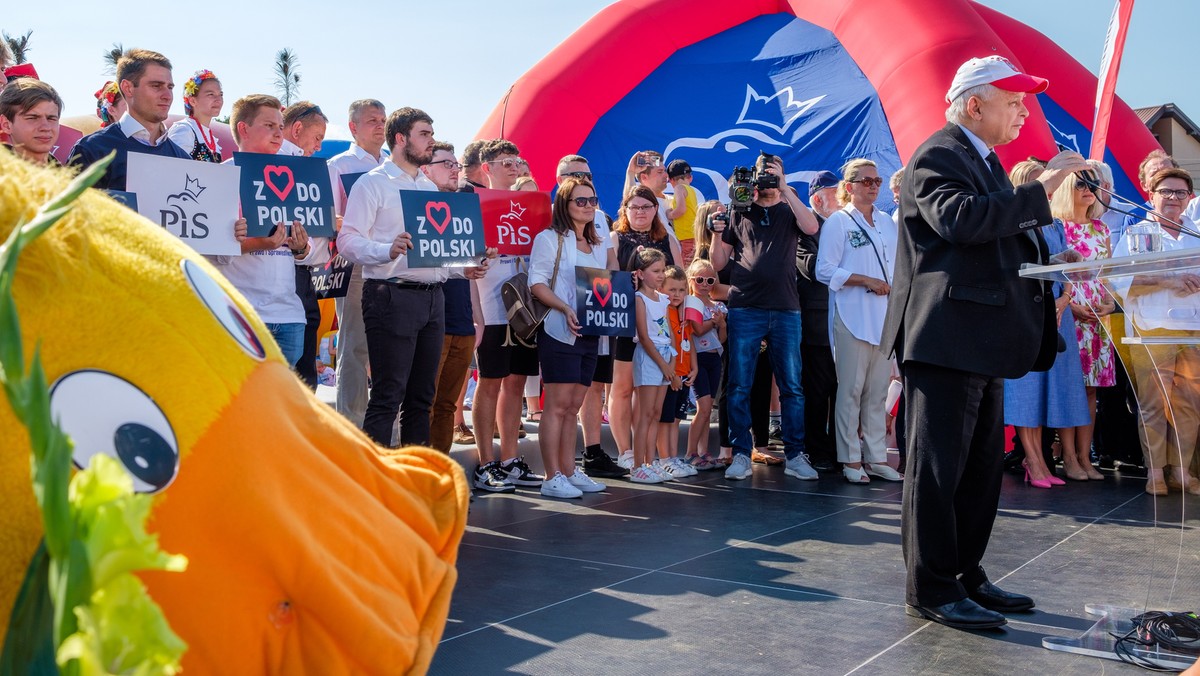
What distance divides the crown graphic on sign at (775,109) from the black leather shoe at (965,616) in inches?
386

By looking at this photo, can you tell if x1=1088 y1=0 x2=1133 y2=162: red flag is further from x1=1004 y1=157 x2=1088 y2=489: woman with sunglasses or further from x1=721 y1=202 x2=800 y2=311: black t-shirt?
x1=721 y1=202 x2=800 y2=311: black t-shirt

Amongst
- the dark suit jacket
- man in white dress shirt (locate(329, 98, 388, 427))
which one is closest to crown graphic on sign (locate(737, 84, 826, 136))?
man in white dress shirt (locate(329, 98, 388, 427))

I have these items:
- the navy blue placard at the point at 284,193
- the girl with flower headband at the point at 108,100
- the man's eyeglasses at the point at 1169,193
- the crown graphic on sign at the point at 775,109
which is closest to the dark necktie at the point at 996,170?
the navy blue placard at the point at 284,193

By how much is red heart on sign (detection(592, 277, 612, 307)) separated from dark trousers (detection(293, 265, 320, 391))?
1.70m

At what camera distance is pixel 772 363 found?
7816mm

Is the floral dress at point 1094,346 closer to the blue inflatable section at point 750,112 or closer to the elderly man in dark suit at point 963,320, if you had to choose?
the elderly man in dark suit at point 963,320

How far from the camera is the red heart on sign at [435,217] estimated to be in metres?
5.81

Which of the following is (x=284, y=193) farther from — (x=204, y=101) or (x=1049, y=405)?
(x=1049, y=405)

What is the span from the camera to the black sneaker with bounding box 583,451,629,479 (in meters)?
7.60

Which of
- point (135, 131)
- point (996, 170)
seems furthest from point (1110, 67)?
point (135, 131)

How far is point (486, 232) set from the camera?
698 cm

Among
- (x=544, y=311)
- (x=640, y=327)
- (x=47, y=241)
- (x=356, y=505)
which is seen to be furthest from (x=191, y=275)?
(x=640, y=327)

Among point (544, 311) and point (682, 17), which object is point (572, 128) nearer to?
point (682, 17)

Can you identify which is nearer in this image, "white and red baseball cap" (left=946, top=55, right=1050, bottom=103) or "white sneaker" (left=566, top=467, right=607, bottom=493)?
"white and red baseball cap" (left=946, top=55, right=1050, bottom=103)
